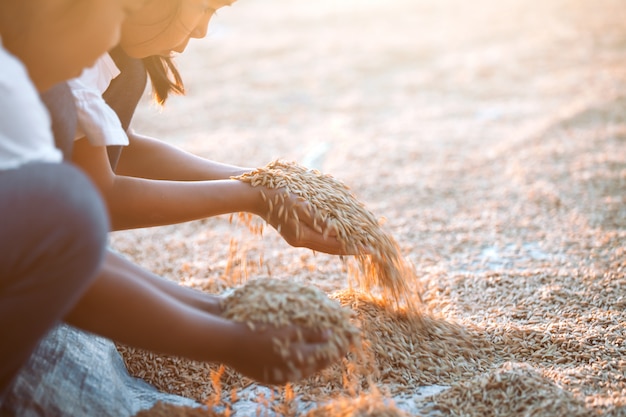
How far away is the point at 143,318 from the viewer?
1190mm

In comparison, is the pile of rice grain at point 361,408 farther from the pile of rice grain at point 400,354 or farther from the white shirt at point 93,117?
the white shirt at point 93,117

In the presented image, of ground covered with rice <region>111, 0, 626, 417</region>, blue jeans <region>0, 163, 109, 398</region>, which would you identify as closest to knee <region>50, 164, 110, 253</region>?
blue jeans <region>0, 163, 109, 398</region>

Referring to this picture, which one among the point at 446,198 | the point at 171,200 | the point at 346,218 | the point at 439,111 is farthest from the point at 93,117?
the point at 439,111

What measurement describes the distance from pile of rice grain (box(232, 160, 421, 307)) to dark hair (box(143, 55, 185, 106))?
43cm

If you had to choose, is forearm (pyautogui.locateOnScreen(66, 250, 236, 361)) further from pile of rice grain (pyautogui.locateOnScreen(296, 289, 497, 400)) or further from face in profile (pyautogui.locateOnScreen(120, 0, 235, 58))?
face in profile (pyautogui.locateOnScreen(120, 0, 235, 58))

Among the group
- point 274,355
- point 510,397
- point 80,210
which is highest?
point 80,210

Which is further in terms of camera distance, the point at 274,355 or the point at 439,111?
the point at 439,111

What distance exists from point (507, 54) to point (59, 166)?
6163 mm

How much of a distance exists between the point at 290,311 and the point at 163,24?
79 cm

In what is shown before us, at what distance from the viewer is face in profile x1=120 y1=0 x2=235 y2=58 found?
1568 mm

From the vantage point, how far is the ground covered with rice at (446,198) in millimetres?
1606

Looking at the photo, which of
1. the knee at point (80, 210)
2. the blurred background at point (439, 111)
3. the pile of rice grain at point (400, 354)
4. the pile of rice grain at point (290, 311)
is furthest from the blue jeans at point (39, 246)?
the blurred background at point (439, 111)

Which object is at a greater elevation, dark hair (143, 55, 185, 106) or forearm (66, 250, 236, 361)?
dark hair (143, 55, 185, 106)

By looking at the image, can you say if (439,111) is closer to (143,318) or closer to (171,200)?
(171,200)
